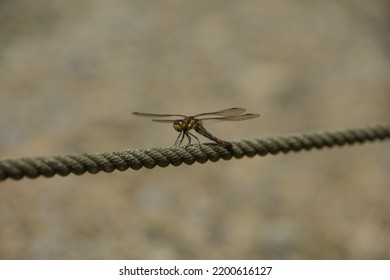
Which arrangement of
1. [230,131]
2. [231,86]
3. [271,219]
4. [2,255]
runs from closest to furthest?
1. [2,255]
2. [271,219]
3. [230,131]
4. [231,86]

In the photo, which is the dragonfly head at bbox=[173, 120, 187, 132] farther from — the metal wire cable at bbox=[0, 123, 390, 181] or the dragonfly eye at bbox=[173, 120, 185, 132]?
the metal wire cable at bbox=[0, 123, 390, 181]

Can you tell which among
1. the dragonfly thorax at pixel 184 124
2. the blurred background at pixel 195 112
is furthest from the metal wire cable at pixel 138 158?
the blurred background at pixel 195 112

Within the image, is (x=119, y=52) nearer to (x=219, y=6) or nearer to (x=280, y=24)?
(x=219, y=6)

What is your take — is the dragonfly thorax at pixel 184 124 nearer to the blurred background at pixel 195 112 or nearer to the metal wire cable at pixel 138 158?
the metal wire cable at pixel 138 158

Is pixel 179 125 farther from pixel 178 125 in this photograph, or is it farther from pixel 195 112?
pixel 195 112

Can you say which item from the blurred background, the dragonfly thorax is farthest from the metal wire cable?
the blurred background

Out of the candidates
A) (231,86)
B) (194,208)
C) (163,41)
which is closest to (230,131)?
(231,86)
